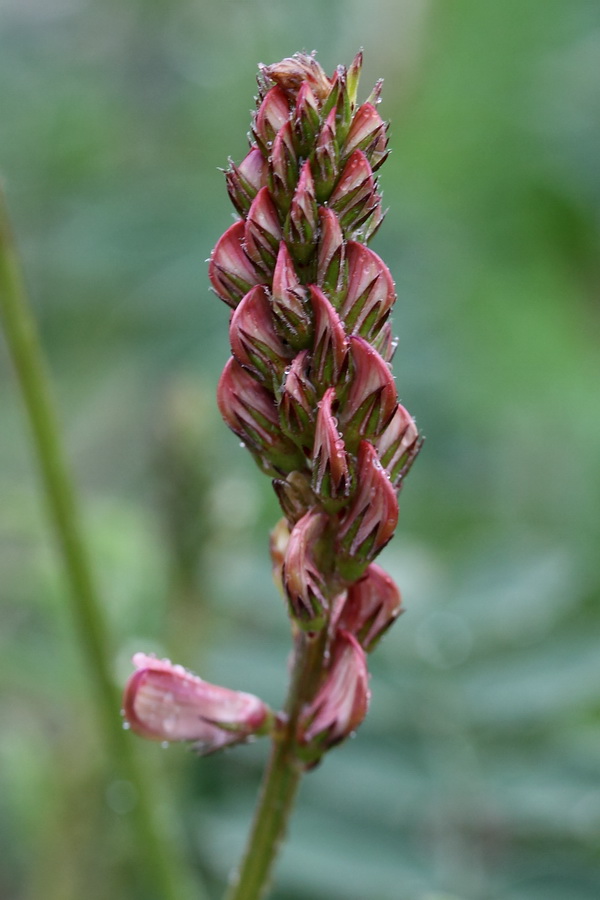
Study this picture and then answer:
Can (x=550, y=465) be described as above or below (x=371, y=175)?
above

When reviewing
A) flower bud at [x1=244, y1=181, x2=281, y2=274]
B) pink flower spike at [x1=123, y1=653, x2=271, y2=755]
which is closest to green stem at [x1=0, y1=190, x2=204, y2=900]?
pink flower spike at [x1=123, y1=653, x2=271, y2=755]

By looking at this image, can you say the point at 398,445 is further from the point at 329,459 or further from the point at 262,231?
the point at 262,231

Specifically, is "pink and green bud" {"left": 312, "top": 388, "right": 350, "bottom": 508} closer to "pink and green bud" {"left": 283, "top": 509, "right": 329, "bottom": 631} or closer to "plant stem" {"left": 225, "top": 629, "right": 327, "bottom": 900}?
"pink and green bud" {"left": 283, "top": 509, "right": 329, "bottom": 631}

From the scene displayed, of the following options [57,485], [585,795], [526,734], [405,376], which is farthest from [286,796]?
[405,376]

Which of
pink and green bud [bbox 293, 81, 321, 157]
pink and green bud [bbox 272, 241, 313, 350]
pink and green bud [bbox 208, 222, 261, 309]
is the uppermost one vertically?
pink and green bud [bbox 293, 81, 321, 157]

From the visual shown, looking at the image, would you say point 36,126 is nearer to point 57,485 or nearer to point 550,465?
point 550,465

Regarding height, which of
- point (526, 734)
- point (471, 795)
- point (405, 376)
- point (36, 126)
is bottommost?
point (471, 795)

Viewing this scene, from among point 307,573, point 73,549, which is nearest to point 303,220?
point 307,573
